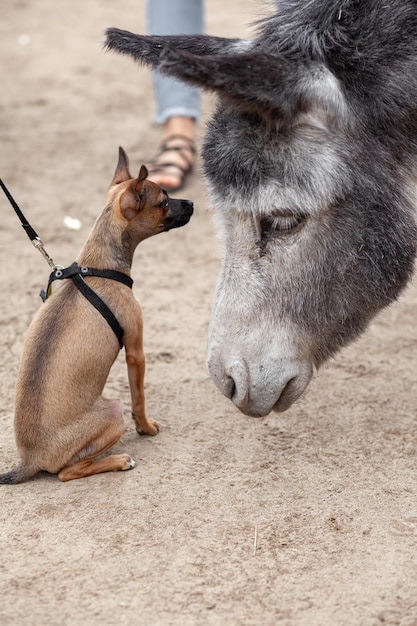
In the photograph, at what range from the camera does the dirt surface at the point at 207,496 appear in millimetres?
3172

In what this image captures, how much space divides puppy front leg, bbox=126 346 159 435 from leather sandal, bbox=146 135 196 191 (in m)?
3.01

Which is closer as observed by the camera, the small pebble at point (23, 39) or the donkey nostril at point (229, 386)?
the donkey nostril at point (229, 386)

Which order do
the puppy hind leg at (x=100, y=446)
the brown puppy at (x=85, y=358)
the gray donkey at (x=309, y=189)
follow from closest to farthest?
1. the gray donkey at (x=309, y=189)
2. the brown puppy at (x=85, y=358)
3. the puppy hind leg at (x=100, y=446)

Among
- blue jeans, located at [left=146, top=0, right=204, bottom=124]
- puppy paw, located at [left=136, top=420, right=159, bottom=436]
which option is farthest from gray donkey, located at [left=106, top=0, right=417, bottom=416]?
blue jeans, located at [left=146, top=0, right=204, bottom=124]

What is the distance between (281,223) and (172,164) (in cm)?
373

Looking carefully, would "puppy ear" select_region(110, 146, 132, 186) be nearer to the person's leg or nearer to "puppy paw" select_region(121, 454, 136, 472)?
"puppy paw" select_region(121, 454, 136, 472)

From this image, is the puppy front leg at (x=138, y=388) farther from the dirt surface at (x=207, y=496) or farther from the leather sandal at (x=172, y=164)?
the leather sandal at (x=172, y=164)

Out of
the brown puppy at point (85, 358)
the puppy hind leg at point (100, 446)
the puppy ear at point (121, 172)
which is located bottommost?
the puppy hind leg at point (100, 446)

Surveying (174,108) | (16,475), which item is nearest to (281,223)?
(16,475)

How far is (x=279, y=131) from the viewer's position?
3395 mm

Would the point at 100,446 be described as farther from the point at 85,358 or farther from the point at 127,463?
the point at 85,358

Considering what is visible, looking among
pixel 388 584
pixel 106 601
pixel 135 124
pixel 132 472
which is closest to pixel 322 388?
pixel 132 472

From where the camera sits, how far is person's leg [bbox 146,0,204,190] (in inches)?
278

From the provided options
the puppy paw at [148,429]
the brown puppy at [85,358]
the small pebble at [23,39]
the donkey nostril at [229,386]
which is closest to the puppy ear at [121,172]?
the brown puppy at [85,358]
